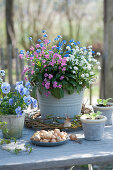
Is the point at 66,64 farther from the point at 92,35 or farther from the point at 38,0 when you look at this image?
the point at 92,35

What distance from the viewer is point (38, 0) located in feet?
33.9

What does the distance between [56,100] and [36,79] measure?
0.19m

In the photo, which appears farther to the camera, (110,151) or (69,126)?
(69,126)

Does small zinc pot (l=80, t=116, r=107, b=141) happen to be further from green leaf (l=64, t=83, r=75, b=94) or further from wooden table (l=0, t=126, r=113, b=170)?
green leaf (l=64, t=83, r=75, b=94)

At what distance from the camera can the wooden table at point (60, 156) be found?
1.12 metres

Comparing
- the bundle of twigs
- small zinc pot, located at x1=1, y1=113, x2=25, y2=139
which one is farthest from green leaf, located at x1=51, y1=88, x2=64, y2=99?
small zinc pot, located at x1=1, y1=113, x2=25, y2=139

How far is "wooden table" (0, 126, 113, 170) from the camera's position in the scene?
3.66 feet

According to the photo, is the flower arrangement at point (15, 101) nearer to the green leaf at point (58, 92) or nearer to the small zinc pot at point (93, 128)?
the green leaf at point (58, 92)

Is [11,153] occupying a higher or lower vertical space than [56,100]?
lower

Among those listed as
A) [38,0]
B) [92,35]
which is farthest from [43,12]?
[92,35]

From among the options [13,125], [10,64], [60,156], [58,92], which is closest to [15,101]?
[13,125]

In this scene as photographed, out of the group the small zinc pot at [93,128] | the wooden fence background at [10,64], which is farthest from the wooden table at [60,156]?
the wooden fence background at [10,64]

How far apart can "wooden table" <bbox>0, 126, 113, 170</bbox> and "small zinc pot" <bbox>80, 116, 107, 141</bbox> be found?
32 mm

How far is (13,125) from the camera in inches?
55.2
